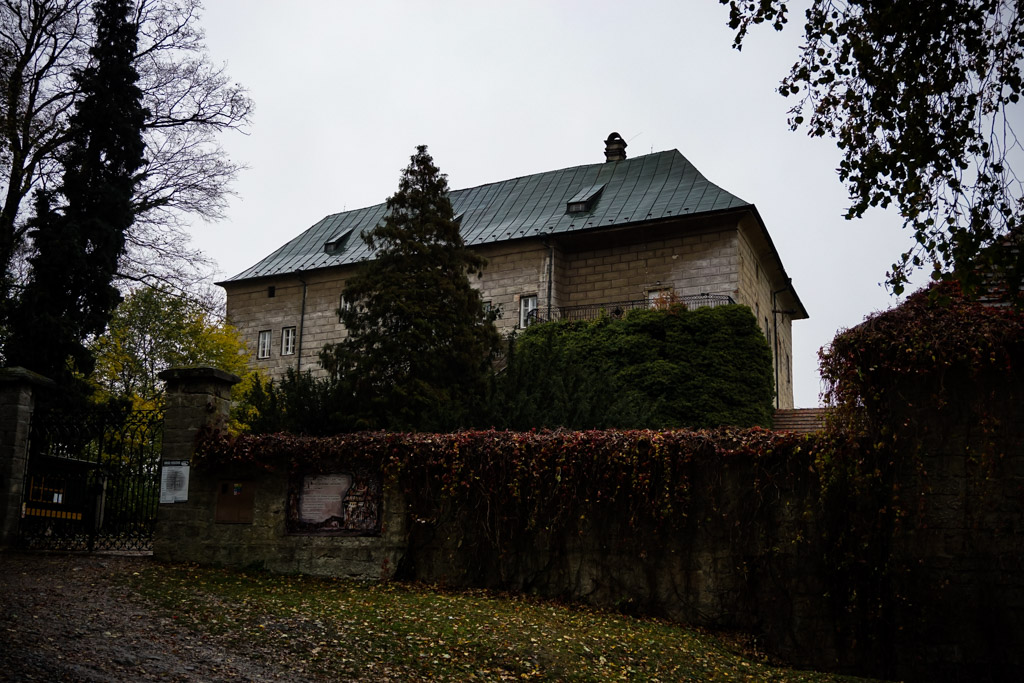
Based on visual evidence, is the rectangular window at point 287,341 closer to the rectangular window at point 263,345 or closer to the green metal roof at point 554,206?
the rectangular window at point 263,345

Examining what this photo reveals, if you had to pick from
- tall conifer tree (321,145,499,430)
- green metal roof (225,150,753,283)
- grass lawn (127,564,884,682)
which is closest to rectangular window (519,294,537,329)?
green metal roof (225,150,753,283)

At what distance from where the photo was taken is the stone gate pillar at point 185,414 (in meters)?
11.4

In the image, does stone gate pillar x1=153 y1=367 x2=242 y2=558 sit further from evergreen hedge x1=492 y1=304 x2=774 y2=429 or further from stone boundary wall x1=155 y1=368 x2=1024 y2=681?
evergreen hedge x1=492 y1=304 x2=774 y2=429

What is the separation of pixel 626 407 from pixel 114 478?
8.32 m

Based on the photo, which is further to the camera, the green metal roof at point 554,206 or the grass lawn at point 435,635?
the green metal roof at point 554,206

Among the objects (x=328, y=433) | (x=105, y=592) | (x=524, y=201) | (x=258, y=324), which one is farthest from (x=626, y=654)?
(x=258, y=324)

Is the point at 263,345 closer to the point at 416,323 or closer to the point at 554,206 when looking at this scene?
the point at 554,206

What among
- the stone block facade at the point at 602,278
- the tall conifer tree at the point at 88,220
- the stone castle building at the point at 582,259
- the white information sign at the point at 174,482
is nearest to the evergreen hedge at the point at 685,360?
the stone castle building at the point at 582,259

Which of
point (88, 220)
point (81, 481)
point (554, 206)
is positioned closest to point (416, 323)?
point (81, 481)

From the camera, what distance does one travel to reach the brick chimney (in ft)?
113

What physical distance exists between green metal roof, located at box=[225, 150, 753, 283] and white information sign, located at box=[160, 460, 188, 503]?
17497 millimetres

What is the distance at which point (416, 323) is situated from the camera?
690 inches

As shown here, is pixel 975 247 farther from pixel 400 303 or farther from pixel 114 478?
pixel 400 303

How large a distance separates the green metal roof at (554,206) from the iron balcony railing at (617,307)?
8.35 ft
